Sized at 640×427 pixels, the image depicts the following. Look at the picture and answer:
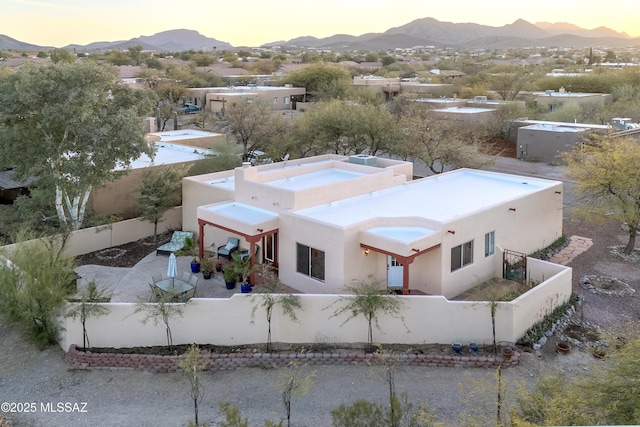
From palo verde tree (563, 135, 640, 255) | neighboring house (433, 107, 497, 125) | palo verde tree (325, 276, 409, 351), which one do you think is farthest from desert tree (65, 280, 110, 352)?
neighboring house (433, 107, 497, 125)

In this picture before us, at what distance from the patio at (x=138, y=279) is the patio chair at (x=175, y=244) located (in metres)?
0.24

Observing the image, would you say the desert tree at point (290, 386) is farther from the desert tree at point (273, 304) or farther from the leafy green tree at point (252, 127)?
the leafy green tree at point (252, 127)

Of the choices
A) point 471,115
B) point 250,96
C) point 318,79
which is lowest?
point 471,115

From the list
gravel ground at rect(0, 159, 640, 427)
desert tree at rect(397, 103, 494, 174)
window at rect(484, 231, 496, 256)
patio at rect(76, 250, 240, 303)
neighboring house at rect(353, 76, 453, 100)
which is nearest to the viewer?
gravel ground at rect(0, 159, 640, 427)

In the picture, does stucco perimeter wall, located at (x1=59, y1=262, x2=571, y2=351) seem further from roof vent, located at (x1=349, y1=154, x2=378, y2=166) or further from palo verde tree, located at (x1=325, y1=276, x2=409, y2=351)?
roof vent, located at (x1=349, y1=154, x2=378, y2=166)

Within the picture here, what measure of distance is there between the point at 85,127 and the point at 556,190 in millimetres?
18714

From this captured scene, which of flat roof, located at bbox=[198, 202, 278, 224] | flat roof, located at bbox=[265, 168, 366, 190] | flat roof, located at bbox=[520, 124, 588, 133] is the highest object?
flat roof, located at bbox=[520, 124, 588, 133]

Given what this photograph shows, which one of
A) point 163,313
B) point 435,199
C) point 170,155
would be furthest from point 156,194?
point 435,199

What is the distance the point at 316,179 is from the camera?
23.7 m

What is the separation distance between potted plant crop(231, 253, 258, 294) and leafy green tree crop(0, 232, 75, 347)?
4.90m

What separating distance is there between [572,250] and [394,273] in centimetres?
954

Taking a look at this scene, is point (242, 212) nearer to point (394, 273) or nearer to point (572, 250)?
point (394, 273)

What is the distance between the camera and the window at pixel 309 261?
18.2 metres

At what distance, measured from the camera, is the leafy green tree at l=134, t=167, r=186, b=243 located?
2384 cm
